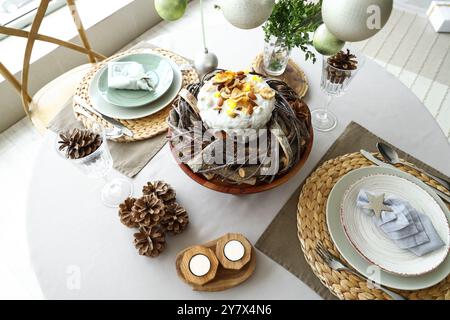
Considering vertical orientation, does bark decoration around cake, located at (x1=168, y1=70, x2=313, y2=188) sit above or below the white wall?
above

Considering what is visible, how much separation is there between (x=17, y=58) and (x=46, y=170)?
1.08 m

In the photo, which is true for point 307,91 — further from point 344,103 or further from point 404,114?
point 404,114

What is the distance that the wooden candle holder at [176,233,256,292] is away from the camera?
541mm

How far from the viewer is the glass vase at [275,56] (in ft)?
2.47

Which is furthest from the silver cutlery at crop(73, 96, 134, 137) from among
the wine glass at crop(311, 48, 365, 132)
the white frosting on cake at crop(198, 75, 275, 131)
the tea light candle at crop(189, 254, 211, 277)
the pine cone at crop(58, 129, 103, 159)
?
the wine glass at crop(311, 48, 365, 132)

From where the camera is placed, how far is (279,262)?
0.57 meters

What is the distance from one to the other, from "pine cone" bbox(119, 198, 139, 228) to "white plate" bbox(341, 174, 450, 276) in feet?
1.25

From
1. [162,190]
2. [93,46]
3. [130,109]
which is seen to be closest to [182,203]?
[162,190]

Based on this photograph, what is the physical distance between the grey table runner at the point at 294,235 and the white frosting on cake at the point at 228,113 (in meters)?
0.18

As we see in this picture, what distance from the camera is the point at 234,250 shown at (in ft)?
1.85

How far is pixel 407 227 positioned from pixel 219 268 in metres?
0.32

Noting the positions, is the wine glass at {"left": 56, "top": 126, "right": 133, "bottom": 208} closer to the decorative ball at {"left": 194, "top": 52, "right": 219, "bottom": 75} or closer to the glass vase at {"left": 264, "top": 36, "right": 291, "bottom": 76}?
the decorative ball at {"left": 194, "top": 52, "right": 219, "bottom": 75}

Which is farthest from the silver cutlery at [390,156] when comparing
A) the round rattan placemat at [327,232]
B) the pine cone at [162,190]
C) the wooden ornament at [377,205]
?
the pine cone at [162,190]
